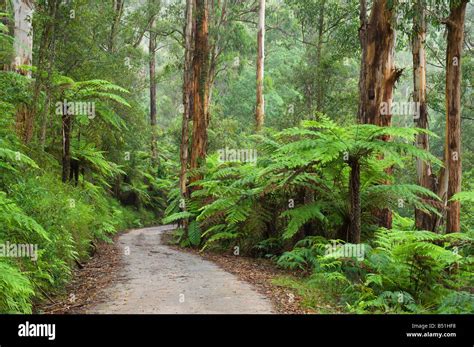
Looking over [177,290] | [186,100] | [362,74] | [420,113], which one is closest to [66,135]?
[186,100]

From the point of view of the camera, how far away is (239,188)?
10.7m

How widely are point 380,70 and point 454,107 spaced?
6.78 ft

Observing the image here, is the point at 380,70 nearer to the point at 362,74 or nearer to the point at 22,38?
the point at 362,74

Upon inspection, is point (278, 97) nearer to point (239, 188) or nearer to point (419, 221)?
point (419, 221)

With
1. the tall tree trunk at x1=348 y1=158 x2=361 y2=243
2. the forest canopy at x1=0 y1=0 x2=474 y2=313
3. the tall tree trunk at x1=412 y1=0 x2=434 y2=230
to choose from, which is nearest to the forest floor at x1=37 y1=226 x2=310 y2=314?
the forest canopy at x1=0 y1=0 x2=474 y2=313

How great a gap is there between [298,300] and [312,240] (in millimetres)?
2340

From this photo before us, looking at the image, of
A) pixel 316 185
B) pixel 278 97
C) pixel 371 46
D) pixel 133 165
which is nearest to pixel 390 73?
pixel 371 46

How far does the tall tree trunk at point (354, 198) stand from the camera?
313 inches

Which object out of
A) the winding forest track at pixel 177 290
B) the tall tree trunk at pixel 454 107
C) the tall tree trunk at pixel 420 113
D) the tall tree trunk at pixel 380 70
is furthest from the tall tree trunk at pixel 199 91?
the tall tree trunk at pixel 454 107

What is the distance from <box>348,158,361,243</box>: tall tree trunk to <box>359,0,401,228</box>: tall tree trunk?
9.78ft

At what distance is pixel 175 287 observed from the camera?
23.4ft

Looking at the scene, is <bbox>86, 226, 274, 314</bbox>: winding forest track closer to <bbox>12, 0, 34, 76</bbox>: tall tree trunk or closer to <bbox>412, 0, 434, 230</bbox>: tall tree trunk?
<bbox>12, 0, 34, 76</bbox>: tall tree trunk

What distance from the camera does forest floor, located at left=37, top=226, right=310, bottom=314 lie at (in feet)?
19.3

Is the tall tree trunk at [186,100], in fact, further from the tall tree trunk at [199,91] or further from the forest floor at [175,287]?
the forest floor at [175,287]
